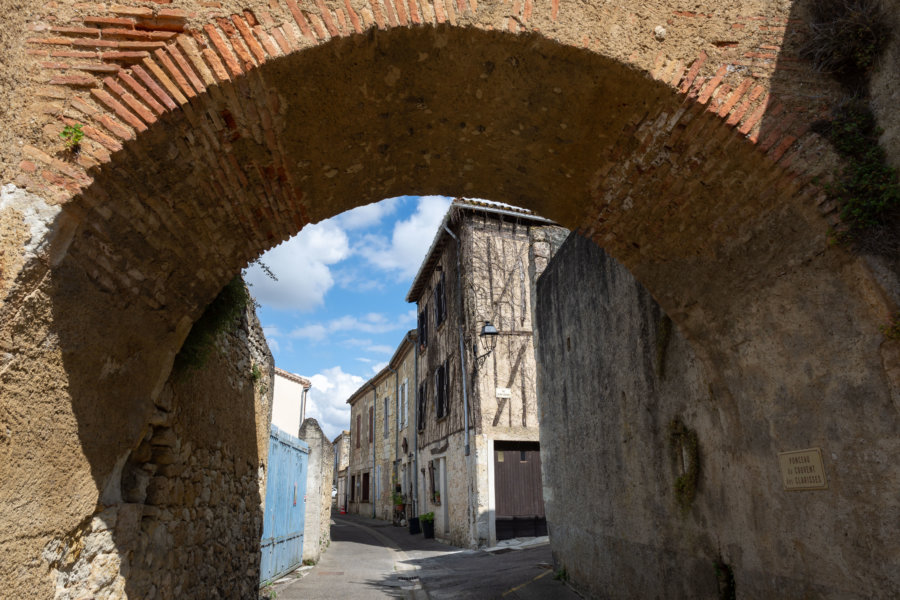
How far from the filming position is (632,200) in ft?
12.4

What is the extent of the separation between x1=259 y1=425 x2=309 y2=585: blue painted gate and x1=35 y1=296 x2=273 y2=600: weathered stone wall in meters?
1.13

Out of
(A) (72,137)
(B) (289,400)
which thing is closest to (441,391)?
(B) (289,400)

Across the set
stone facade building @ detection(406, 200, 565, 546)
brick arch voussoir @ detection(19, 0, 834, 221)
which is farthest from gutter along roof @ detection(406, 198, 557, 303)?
brick arch voussoir @ detection(19, 0, 834, 221)

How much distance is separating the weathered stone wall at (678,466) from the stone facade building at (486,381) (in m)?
5.18

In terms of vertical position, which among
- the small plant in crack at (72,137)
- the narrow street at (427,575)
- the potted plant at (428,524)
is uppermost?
the small plant in crack at (72,137)

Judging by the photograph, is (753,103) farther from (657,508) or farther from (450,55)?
(657,508)

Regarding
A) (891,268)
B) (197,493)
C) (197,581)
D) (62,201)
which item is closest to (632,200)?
(891,268)

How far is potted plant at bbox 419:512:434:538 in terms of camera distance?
16438mm

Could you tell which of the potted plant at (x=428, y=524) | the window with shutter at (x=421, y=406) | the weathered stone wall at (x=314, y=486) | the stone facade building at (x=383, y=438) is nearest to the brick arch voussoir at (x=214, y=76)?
the weathered stone wall at (x=314, y=486)

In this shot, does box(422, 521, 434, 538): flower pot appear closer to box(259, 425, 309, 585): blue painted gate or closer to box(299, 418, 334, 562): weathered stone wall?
box(299, 418, 334, 562): weathered stone wall

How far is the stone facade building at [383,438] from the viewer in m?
21.1

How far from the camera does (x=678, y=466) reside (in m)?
4.83

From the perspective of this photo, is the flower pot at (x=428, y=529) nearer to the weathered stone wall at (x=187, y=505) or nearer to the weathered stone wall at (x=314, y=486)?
the weathered stone wall at (x=314, y=486)

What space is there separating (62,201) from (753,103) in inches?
132
